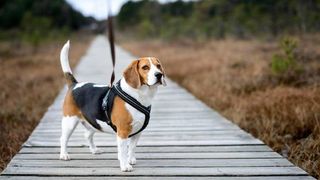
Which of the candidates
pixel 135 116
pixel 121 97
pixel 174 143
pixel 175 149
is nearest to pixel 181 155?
pixel 175 149

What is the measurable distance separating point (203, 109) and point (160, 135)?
65.9 inches

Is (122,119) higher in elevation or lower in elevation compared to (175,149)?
higher

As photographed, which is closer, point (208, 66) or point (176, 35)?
point (208, 66)

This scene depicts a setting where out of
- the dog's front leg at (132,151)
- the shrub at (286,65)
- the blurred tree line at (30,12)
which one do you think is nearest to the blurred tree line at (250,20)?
the shrub at (286,65)

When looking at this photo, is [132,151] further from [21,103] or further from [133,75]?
[21,103]

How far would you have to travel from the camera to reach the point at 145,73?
3268mm

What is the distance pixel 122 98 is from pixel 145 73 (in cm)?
31

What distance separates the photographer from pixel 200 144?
14.2ft

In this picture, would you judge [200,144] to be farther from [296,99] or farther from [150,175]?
[296,99]

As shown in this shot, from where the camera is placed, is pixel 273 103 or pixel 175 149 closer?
pixel 175 149

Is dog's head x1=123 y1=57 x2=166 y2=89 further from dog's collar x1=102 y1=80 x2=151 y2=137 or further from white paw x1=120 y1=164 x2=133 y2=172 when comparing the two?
white paw x1=120 y1=164 x2=133 y2=172

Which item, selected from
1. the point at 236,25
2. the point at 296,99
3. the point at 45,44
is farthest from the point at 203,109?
the point at 45,44

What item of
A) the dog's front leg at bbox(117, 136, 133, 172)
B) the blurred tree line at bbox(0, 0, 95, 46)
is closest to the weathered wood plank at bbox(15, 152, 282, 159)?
the dog's front leg at bbox(117, 136, 133, 172)

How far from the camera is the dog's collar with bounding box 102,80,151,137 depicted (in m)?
3.36
